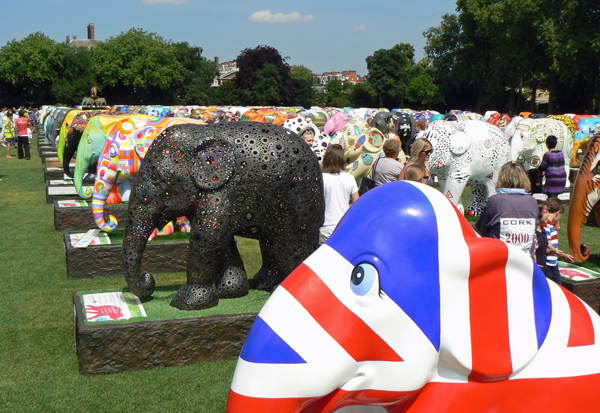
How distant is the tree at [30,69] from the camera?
66188 mm

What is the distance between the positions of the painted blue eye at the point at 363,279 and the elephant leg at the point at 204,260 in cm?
277

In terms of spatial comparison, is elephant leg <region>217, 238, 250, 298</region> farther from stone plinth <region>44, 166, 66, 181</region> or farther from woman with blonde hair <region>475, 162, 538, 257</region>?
stone plinth <region>44, 166, 66, 181</region>

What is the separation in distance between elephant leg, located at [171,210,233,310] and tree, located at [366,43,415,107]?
66225 millimetres

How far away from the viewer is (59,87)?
65.2 metres

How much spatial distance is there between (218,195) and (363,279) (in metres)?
2.80

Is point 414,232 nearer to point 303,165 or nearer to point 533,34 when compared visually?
point 303,165

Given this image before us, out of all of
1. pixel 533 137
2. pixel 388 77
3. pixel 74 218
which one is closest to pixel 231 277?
pixel 74 218

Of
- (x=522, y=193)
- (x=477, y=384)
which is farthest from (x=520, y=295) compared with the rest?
(x=522, y=193)

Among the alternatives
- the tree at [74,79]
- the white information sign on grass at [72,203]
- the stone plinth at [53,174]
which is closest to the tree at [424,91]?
the tree at [74,79]

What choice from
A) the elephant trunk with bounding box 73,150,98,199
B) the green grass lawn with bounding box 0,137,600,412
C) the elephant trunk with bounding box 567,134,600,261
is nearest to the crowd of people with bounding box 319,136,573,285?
the elephant trunk with bounding box 567,134,600,261

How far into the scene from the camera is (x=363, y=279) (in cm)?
191

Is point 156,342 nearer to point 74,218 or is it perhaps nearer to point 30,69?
point 74,218

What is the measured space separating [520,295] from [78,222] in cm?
871

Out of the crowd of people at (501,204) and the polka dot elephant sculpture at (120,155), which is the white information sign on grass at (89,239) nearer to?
the polka dot elephant sculpture at (120,155)
